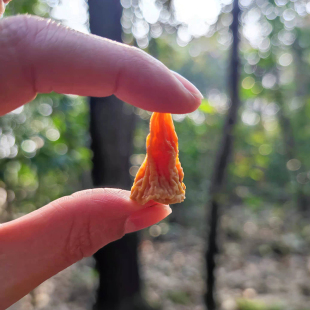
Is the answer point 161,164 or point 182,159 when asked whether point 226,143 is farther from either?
point 182,159

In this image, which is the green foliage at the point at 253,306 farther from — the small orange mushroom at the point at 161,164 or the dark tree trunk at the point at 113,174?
the small orange mushroom at the point at 161,164

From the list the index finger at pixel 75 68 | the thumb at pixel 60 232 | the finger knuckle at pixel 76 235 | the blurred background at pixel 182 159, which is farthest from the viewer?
the blurred background at pixel 182 159

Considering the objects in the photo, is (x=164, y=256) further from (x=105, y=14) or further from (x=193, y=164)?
(x=105, y=14)

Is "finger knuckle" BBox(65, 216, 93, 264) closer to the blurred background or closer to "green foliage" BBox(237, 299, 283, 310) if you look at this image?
the blurred background

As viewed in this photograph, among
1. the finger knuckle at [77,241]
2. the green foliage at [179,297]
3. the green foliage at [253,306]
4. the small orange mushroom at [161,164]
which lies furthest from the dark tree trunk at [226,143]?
the finger knuckle at [77,241]

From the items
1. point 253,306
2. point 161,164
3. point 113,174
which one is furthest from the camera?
point 253,306

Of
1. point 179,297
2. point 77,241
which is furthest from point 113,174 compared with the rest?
point 179,297

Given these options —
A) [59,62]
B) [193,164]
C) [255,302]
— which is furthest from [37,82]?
[193,164]
